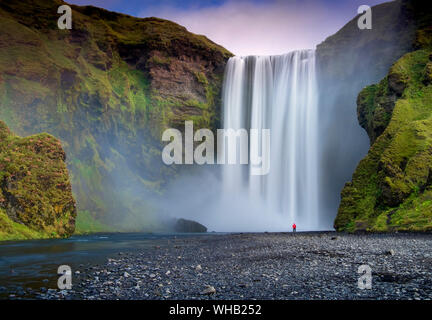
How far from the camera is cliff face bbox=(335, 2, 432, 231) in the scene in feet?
72.4

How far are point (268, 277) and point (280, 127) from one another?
1771 inches

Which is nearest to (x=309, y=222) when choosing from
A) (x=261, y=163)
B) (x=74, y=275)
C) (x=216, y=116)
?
(x=261, y=163)

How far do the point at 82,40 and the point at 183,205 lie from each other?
35914mm

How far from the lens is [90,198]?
49406 millimetres

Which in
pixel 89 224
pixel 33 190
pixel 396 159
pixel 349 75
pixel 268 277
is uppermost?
pixel 349 75

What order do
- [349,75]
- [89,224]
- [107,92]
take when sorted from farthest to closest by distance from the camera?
[107,92]
[349,75]
[89,224]

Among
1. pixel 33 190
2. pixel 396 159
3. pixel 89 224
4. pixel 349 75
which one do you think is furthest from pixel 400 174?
pixel 89 224

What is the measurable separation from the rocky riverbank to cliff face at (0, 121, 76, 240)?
20358 millimetres

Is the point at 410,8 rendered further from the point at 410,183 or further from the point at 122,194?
the point at 122,194

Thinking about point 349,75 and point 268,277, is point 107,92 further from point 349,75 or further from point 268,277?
point 268,277

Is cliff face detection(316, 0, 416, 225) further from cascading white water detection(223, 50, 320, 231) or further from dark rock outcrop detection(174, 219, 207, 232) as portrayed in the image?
dark rock outcrop detection(174, 219, 207, 232)

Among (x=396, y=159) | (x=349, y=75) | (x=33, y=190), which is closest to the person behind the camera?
(x=396, y=159)

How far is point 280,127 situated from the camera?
5234 centimetres

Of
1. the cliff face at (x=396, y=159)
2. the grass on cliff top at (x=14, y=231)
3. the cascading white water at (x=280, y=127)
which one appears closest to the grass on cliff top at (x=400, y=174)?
the cliff face at (x=396, y=159)
